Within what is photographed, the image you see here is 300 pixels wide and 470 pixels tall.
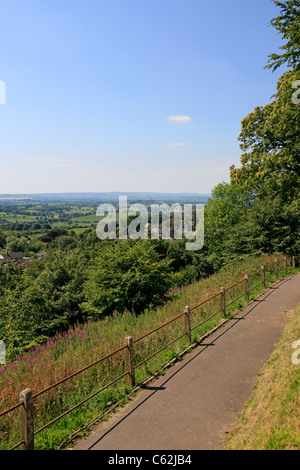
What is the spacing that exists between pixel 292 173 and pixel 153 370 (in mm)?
16794

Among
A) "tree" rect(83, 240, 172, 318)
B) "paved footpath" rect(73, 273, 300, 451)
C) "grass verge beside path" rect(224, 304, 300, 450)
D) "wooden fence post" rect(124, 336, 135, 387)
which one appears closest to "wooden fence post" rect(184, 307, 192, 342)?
"paved footpath" rect(73, 273, 300, 451)

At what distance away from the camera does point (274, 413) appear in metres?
4.65

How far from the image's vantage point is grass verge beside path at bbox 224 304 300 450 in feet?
13.2

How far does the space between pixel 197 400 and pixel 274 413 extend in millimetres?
1810

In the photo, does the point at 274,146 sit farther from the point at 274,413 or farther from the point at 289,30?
the point at 274,413

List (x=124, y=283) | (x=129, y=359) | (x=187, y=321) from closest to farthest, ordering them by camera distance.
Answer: (x=129, y=359) → (x=187, y=321) → (x=124, y=283)

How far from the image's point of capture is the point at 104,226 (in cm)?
7669

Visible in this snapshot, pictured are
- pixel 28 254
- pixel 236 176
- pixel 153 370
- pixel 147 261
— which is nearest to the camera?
pixel 153 370

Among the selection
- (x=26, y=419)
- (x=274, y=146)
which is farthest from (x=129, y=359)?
(x=274, y=146)

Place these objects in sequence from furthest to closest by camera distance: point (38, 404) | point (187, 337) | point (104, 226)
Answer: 1. point (104, 226)
2. point (187, 337)
3. point (38, 404)

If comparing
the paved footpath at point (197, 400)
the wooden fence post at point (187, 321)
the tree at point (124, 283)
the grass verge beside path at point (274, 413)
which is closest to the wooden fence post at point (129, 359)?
the paved footpath at point (197, 400)

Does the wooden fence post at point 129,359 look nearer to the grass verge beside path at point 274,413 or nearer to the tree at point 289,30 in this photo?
the grass verge beside path at point 274,413

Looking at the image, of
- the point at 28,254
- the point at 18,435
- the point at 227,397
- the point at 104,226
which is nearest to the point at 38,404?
the point at 18,435
